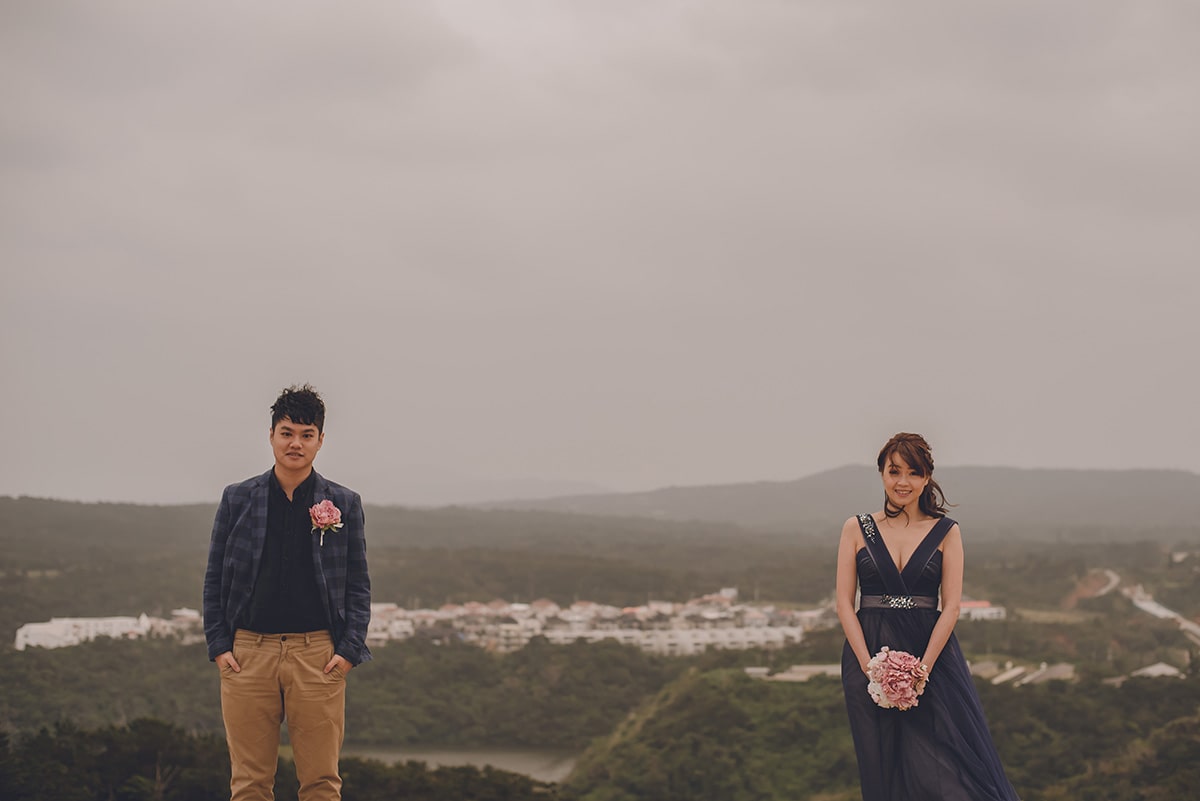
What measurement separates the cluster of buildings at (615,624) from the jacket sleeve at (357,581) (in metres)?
37.2

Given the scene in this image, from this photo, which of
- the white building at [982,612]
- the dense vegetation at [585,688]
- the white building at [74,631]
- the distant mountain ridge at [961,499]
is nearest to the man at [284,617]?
the dense vegetation at [585,688]

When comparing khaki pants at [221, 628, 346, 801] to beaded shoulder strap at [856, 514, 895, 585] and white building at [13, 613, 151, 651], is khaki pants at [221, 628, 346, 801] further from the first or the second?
white building at [13, 613, 151, 651]

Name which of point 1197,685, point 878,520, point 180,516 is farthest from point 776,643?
point 180,516

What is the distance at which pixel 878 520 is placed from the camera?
3854 millimetres

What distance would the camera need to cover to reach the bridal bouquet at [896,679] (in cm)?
359

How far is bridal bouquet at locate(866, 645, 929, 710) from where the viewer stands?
3590 mm

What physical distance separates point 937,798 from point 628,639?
142 feet

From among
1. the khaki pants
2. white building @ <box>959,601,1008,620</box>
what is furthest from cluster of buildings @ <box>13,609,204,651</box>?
the khaki pants

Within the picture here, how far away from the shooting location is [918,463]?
3734mm

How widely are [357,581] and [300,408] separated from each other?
614mm

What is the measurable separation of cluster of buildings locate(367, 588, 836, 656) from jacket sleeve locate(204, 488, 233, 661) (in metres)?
37.4

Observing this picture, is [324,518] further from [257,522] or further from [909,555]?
[909,555]

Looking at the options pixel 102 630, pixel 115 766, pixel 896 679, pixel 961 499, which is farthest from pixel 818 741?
pixel 961 499

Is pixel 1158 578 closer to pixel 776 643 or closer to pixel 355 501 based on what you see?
pixel 776 643
